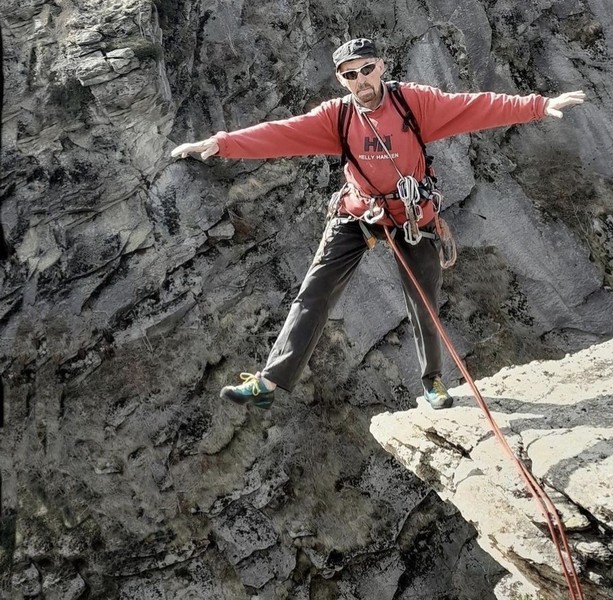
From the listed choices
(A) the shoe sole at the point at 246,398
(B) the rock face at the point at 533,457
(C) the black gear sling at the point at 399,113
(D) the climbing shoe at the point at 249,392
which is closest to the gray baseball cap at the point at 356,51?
(C) the black gear sling at the point at 399,113

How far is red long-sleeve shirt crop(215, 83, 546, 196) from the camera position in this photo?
5.07m

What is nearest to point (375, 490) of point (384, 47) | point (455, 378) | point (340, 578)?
point (340, 578)

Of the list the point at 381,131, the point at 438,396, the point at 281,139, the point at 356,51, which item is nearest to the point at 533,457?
the point at 438,396

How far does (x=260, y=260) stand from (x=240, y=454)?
3.11 meters

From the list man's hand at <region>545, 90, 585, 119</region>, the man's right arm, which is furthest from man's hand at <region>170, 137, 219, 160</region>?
man's hand at <region>545, 90, 585, 119</region>

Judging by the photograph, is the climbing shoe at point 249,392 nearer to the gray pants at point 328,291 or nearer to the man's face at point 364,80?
the gray pants at point 328,291

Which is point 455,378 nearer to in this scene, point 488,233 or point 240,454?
point 488,233

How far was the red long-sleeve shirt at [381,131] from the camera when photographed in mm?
5070

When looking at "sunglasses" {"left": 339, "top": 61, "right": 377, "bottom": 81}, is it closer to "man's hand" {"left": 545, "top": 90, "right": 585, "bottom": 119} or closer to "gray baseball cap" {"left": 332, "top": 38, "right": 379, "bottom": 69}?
"gray baseball cap" {"left": 332, "top": 38, "right": 379, "bottom": 69}

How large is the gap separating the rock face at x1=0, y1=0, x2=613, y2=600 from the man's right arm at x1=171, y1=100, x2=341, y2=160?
5.73m

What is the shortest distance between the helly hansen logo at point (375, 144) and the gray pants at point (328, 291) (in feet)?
1.98

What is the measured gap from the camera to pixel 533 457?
15.4 ft

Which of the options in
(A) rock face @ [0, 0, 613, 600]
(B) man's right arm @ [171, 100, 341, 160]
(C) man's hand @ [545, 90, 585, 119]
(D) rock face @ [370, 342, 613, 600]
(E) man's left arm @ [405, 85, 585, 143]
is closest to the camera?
(D) rock face @ [370, 342, 613, 600]

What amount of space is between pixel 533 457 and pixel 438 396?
1.19m
